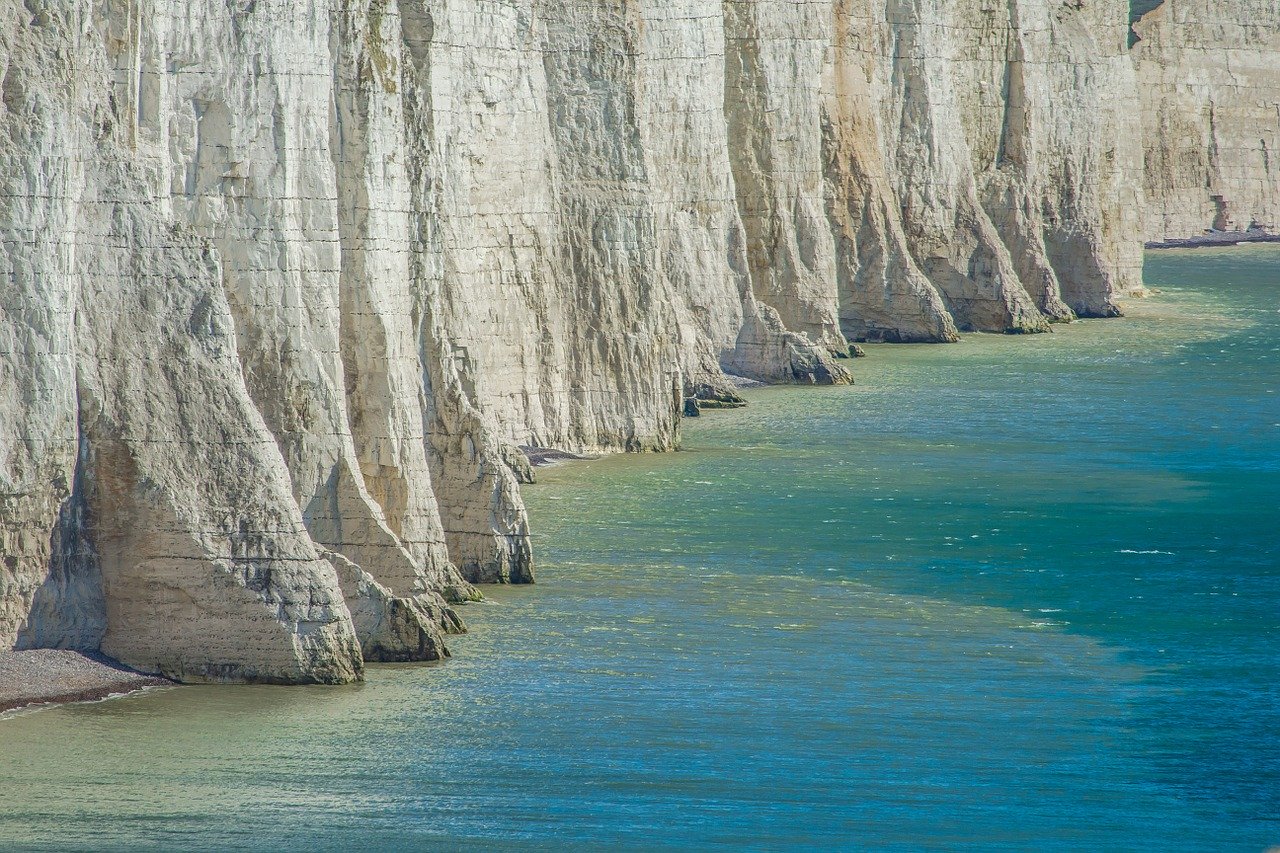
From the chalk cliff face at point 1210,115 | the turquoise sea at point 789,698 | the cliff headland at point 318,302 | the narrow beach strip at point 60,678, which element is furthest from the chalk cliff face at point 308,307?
the chalk cliff face at point 1210,115

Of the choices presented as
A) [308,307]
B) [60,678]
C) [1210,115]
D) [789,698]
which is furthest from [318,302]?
[1210,115]

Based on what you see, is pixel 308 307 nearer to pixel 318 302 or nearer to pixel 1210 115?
pixel 318 302

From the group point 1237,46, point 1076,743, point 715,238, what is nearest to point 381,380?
point 1076,743

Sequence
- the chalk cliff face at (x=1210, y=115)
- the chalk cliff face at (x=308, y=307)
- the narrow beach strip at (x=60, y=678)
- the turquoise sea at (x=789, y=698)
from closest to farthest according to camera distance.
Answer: the turquoise sea at (x=789, y=698) → the narrow beach strip at (x=60, y=678) → the chalk cliff face at (x=308, y=307) → the chalk cliff face at (x=1210, y=115)

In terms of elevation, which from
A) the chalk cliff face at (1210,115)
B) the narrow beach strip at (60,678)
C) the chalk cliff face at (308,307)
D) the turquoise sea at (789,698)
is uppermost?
the chalk cliff face at (1210,115)

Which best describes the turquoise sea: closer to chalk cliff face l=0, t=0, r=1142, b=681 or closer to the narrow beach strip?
the narrow beach strip

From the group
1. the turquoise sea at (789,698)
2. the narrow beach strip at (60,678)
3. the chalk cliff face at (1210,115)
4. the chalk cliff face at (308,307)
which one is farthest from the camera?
the chalk cliff face at (1210,115)

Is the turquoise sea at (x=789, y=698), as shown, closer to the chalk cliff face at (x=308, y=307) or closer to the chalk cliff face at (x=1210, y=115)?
the chalk cliff face at (x=308, y=307)

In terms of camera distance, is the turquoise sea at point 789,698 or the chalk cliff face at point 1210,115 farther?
the chalk cliff face at point 1210,115
